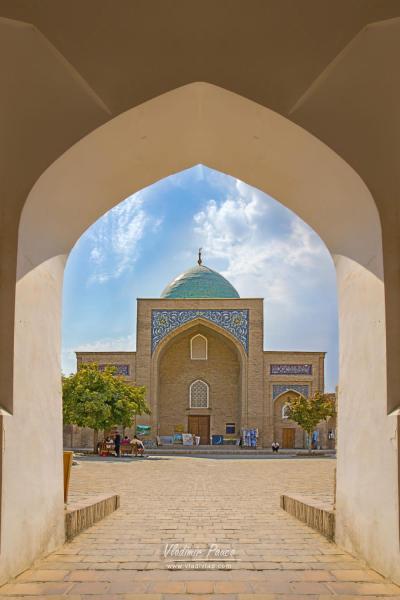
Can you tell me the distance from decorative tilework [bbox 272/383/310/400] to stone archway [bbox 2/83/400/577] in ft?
81.1

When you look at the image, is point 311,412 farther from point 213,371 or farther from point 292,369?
point 213,371

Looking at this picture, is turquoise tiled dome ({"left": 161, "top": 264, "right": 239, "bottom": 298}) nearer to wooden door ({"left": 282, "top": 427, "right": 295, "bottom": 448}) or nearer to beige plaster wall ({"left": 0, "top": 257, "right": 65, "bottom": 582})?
wooden door ({"left": 282, "top": 427, "right": 295, "bottom": 448})

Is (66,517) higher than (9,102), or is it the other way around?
(9,102)

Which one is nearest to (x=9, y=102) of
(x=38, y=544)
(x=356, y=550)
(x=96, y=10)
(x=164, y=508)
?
(x=96, y=10)

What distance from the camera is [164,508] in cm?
759

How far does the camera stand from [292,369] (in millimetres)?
30094

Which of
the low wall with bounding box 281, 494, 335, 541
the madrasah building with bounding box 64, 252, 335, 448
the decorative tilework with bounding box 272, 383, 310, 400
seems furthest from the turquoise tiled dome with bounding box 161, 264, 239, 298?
the low wall with bounding box 281, 494, 335, 541

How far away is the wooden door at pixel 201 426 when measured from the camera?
30.2 metres

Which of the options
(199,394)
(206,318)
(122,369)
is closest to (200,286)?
(206,318)

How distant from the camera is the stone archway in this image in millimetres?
4148

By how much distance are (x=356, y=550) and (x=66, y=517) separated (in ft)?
7.25

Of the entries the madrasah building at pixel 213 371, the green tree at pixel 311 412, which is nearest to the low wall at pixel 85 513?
the green tree at pixel 311 412

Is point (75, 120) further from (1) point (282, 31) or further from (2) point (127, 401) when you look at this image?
(2) point (127, 401)

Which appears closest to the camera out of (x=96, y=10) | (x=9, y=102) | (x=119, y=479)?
(x=96, y=10)
